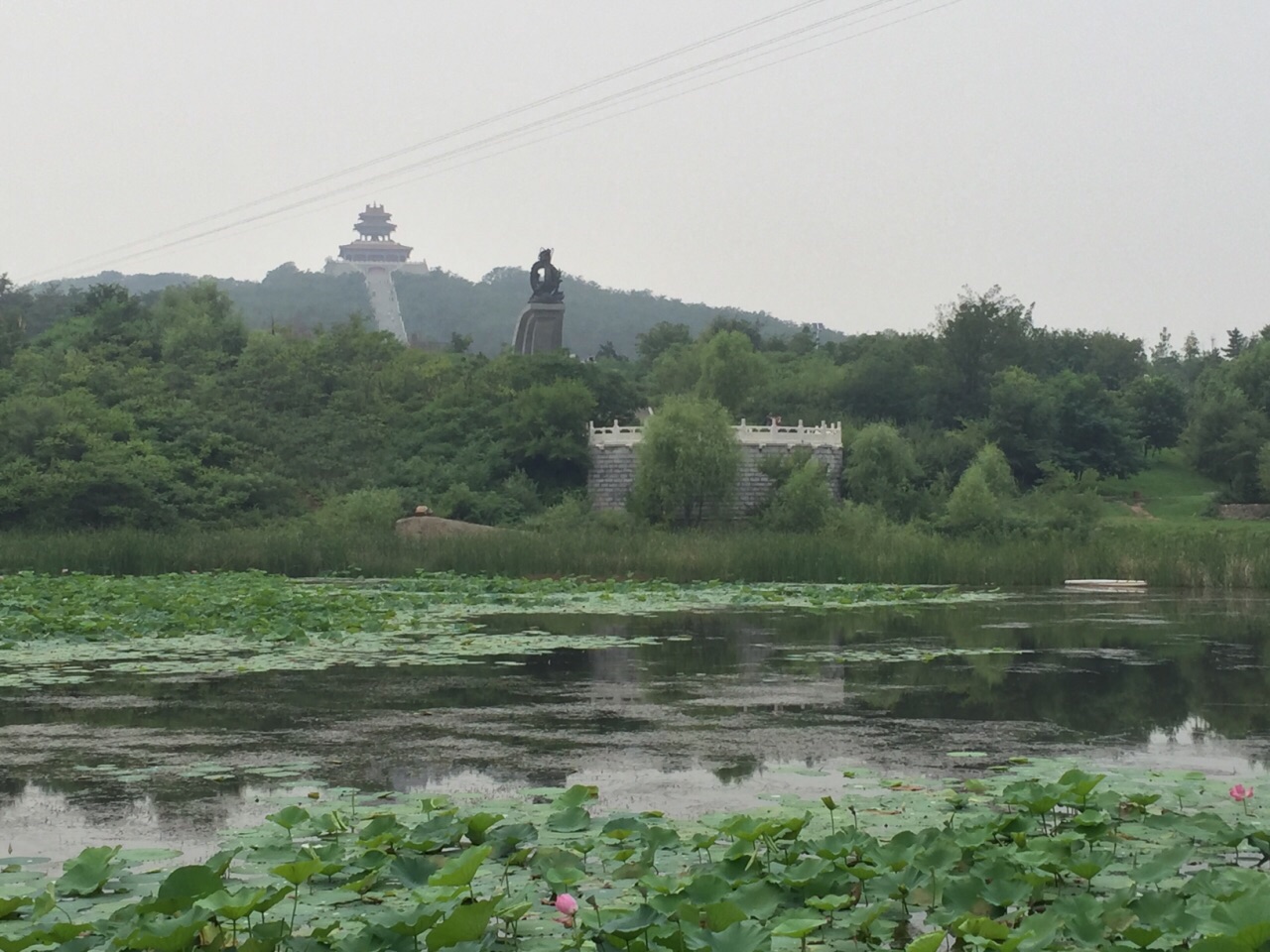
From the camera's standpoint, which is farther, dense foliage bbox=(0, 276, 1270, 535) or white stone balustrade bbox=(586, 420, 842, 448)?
white stone balustrade bbox=(586, 420, 842, 448)

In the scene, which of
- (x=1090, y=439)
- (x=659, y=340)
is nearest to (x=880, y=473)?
(x=1090, y=439)

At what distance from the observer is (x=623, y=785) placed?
24.2ft

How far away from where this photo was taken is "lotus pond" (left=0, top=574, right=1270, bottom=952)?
4.61 meters

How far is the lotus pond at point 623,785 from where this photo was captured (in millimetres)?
4609

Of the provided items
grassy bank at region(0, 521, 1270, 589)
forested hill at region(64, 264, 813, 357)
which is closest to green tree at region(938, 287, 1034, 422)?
grassy bank at region(0, 521, 1270, 589)

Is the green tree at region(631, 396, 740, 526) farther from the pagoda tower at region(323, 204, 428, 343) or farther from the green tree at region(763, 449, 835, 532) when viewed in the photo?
the pagoda tower at region(323, 204, 428, 343)

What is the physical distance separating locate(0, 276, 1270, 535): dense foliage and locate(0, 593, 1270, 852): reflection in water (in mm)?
30313

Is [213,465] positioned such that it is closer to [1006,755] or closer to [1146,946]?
[1006,755]

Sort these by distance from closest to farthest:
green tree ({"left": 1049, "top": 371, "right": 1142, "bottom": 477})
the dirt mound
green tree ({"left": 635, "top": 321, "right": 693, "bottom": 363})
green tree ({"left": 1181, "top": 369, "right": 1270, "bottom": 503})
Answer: the dirt mound < green tree ({"left": 1181, "top": 369, "right": 1270, "bottom": 503}) < green tree ({"left": 1049, "top": 371, "right": 1142, "bottom": 477}) < green tree ({"left": 635, "top": 321, "right": 693, "bottom": 363})

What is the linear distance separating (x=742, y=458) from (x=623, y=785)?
4076 cm

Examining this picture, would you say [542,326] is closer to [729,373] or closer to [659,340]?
[729,373]

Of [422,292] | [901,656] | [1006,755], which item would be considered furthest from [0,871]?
[422,292]

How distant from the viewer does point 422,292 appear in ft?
536

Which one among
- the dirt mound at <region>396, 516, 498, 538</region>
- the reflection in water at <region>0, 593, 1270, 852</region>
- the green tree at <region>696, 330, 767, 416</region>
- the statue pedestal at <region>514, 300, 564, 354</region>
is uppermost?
the statue pedestal at <region>514, 300, 564, 354</region>
